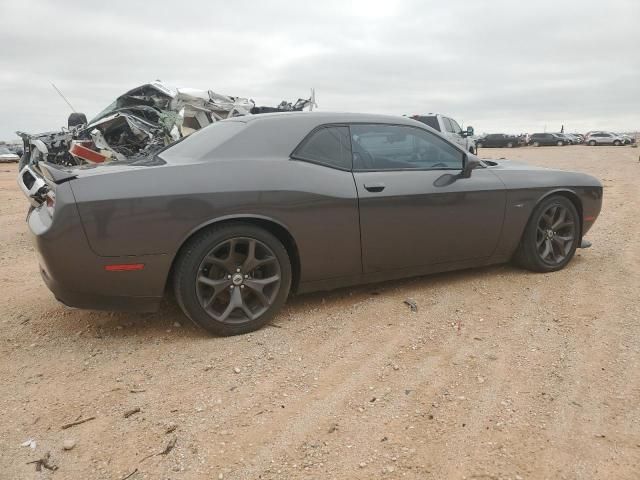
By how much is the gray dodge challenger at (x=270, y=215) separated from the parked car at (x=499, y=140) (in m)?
46.3

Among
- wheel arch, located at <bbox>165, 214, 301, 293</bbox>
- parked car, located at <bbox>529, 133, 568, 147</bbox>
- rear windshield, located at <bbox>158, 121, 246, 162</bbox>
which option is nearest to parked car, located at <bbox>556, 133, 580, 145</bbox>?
parked car, located at <bbox>529, 133, 568, 147</bbox>

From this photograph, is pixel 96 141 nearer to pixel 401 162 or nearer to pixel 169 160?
pixel 169 160

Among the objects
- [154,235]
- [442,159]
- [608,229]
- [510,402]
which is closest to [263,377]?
[154,235]

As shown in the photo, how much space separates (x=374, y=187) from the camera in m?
3.39

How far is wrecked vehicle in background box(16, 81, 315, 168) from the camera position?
7.29 metres

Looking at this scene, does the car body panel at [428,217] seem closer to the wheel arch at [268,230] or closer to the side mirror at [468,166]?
the side mirror at [468,166]

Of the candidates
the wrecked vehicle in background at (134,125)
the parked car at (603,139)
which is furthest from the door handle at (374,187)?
the parked car at (603,139)

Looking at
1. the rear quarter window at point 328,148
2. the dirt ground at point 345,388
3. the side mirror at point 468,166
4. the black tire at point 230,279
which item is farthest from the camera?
the side mirror at point 468,166

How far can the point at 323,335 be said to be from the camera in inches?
123

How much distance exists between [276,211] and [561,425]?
1.89 meters

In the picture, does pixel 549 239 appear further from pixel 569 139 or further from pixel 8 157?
pixel 569 139

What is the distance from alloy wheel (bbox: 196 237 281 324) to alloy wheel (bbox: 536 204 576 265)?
243 cm

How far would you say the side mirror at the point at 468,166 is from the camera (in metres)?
3.81

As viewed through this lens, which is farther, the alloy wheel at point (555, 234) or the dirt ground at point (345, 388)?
the alloy wheel at point (555, 234)
